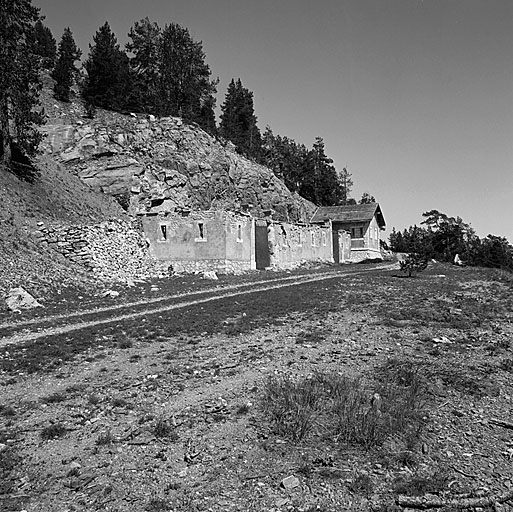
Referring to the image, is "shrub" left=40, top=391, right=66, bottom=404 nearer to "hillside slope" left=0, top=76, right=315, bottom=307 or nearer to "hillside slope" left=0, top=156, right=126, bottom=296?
"hillside slope" left=0, top=156, right=126, bottom=296

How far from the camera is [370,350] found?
40.2 ft

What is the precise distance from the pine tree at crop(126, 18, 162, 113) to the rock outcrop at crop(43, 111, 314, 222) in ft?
34.7

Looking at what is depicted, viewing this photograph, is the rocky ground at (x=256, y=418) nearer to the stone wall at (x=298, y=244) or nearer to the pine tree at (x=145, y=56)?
the stone wall at (x=298, y=244)

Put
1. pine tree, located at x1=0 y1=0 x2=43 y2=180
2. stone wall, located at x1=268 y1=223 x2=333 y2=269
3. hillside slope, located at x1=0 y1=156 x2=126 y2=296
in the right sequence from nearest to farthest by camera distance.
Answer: hillside slope, located at x1=0 y1=156 x2=126 y2=296, pine tree, located at x1=0 y1=0 x2=43 y2=180, stone wall, located at x1=268 y1=223 x2=333 y2=269

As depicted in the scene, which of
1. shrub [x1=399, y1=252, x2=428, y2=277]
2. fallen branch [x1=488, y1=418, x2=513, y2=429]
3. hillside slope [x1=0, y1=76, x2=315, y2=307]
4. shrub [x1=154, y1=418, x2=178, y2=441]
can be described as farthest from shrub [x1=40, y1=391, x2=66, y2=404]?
shrub [x1=399, y1=252, x2=428, y2=277]

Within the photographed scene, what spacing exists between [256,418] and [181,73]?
6715 cm

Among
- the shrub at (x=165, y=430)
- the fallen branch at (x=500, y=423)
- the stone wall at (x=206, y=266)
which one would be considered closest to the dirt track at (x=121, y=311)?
the shrub at (x=165, y=430)

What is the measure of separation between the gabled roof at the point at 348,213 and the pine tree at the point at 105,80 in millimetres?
30817

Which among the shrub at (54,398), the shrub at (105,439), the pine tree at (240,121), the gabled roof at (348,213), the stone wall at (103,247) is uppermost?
the pine tree at (240,121)

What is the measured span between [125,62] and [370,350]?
6608 cm

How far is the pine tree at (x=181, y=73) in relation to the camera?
6582 centimetres

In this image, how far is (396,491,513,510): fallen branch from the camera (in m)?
5.53

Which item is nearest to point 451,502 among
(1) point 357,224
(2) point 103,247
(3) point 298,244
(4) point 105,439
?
(4) point 105,439

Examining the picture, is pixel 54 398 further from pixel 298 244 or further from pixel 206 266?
pixel 298 244
